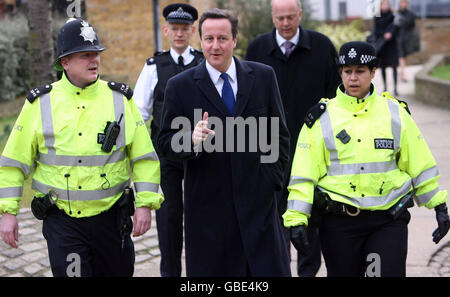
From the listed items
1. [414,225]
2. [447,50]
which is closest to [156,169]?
[414,225]

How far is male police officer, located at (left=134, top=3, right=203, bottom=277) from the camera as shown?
592 centimetres

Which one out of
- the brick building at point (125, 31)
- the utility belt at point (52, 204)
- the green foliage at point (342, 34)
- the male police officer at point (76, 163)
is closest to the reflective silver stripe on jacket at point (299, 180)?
the male police officer at point (76, 163)

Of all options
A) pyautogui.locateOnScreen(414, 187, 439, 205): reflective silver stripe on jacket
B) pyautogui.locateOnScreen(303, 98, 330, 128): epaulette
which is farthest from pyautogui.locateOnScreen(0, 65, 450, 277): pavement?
pyautogui.locateOnScreen(303, 98, 330, 128): epaulette

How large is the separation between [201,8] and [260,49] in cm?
1237

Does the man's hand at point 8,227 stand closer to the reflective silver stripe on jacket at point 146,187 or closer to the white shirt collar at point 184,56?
→ the reflective silver stripe on jacket at point 146,187

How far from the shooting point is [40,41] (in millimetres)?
10430

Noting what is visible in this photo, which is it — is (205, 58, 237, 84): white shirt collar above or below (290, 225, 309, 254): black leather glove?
above

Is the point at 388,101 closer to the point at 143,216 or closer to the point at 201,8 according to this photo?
the point at 143,216

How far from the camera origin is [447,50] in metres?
26.0

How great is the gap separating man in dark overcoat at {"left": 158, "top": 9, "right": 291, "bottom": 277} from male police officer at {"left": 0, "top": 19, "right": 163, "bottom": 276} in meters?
0.31

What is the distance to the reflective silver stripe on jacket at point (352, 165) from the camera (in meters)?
4.43

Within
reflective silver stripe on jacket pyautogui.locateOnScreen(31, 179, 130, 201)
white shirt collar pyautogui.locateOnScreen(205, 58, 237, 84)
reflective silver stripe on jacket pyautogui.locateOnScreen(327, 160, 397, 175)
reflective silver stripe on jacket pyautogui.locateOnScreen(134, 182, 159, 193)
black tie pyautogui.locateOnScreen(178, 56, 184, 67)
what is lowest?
reflective silver stripe on jacket pyautogui.locateOnScreen(134, 182, 159, 193)

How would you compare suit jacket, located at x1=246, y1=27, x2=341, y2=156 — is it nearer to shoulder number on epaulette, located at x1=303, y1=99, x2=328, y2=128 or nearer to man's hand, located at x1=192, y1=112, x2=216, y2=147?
shoulder number on epaulette, located at x1=303, y1=99, x2=328, y2=128

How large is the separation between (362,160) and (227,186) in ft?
2.71
